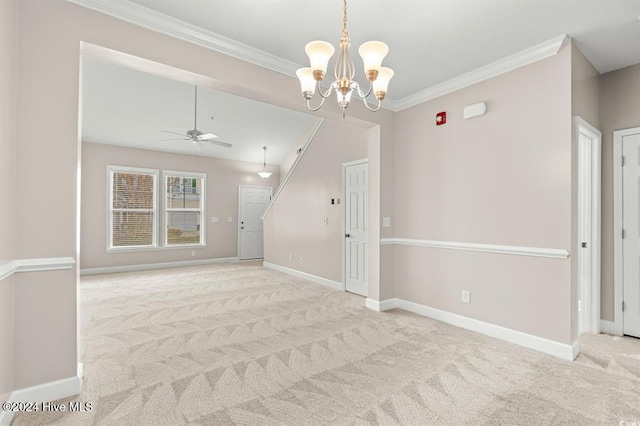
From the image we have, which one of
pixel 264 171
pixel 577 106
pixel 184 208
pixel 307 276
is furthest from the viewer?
pixel 264 171

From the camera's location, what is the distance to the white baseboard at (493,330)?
2.74 meters

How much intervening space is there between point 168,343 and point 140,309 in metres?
1.42

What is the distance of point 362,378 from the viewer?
93.2 inches

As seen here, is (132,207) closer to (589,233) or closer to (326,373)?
(326,373)

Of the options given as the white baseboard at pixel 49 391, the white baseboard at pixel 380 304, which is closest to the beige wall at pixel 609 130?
the white baseboard at pixel 380 304

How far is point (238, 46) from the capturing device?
285cm

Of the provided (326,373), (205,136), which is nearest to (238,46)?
(205,136)

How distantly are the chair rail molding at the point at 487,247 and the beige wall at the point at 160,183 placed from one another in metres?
5.44

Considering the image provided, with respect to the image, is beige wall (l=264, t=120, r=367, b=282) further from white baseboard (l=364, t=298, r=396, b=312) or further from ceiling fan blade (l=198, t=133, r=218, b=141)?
ceiling fan blade (l=198, t=133, r=218, b=141)

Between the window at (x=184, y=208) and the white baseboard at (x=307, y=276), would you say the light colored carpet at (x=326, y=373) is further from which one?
the window at (x=184, y=208)

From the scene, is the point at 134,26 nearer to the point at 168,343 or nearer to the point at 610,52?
the point at 168,343

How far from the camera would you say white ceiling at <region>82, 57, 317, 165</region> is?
5.05 m

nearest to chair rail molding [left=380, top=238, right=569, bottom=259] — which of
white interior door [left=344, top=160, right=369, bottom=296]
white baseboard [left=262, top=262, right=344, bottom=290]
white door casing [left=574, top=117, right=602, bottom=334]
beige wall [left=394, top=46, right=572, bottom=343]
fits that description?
beige wall [left=394, top=46, right=572, bottom=343]

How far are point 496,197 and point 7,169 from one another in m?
3.94
